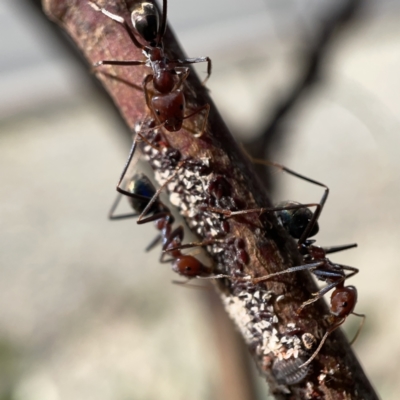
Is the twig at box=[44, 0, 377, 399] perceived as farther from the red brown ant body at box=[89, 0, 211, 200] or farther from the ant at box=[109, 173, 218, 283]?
the ant at box=[109, 173, 218, 283]

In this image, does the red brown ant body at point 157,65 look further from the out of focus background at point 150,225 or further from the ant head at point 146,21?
the out of focus background at point 150,225

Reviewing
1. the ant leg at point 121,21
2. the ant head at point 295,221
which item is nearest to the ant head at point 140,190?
the ant head at point 295,221

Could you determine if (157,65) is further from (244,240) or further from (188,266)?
(188,266)

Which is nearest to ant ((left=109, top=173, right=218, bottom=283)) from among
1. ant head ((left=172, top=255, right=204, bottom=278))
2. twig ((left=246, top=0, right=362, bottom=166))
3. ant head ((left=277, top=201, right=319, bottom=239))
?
ant head ((left=172, top=255, right=204, bottom=278))

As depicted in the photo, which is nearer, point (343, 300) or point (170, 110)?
point (170, 110)

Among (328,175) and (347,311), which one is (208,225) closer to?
(347,311)

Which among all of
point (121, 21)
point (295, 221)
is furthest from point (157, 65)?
point (295, 221)

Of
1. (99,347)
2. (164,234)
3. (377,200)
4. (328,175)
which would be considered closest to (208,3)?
(328,175)
